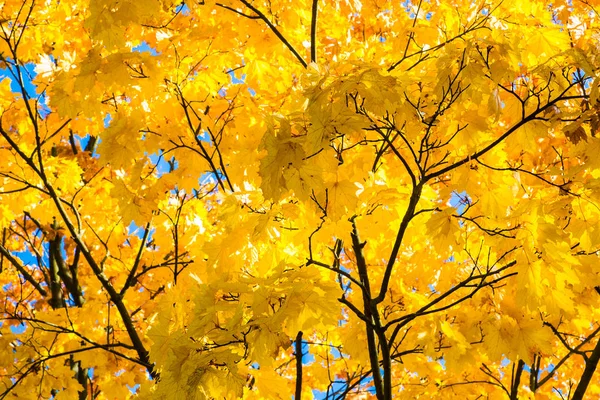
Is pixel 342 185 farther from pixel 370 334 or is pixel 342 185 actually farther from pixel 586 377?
pixel 586 377

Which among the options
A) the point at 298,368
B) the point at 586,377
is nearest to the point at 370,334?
the point at 298,368

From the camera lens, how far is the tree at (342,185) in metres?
2.08

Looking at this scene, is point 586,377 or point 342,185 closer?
point 342,185

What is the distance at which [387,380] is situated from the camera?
287cm

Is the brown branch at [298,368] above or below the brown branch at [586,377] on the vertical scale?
above

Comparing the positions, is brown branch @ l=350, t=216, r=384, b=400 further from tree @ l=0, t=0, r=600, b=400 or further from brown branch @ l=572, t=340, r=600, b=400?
brown branch @ l=572, t=340, r=600, b=400

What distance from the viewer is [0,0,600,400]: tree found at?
2082 mm

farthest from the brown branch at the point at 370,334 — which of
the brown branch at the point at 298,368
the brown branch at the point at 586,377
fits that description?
the brown branch at the point at 586,377

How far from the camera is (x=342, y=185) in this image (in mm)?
2502

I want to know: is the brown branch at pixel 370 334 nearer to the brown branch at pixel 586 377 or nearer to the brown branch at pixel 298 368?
the brown branch at pixel 298 368

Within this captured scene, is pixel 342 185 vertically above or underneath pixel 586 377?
above

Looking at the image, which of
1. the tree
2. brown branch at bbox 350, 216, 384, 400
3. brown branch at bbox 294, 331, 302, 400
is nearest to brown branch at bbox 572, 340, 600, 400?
the tree

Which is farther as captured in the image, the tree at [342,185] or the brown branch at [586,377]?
the brown branch at [586,377]

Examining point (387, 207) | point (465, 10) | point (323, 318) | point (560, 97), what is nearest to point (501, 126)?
point (465, 10)
